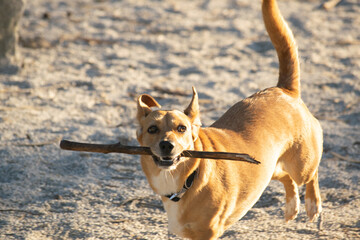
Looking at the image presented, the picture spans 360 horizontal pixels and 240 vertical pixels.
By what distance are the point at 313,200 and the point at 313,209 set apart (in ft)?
0.26

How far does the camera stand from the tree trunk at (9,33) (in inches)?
270

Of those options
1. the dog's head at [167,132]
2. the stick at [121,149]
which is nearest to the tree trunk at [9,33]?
the dog's head at [167,132]

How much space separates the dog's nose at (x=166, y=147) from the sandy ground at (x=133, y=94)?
118cm

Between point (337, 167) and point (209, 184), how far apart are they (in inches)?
86.7

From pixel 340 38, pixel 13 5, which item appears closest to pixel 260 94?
pixel 13 5

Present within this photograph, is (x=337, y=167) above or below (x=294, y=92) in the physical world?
below

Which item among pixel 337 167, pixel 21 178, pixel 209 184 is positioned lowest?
pixel 21 178

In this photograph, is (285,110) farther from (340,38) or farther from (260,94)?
(340,38)

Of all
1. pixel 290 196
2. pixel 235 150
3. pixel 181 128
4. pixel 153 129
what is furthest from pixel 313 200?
pixel 153 129

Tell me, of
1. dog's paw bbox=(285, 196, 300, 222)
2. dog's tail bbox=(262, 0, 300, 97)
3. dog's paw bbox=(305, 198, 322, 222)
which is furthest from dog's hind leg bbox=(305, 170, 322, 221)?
dog's tail bbox=(262, 0, 300, 97)

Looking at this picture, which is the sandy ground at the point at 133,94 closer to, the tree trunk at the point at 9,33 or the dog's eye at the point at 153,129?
the tree trunk at the point at 9,33

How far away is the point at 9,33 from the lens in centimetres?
706

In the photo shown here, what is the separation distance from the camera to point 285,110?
404 centimetres

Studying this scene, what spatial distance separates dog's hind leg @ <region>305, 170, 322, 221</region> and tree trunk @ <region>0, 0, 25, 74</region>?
4531 millimetres
